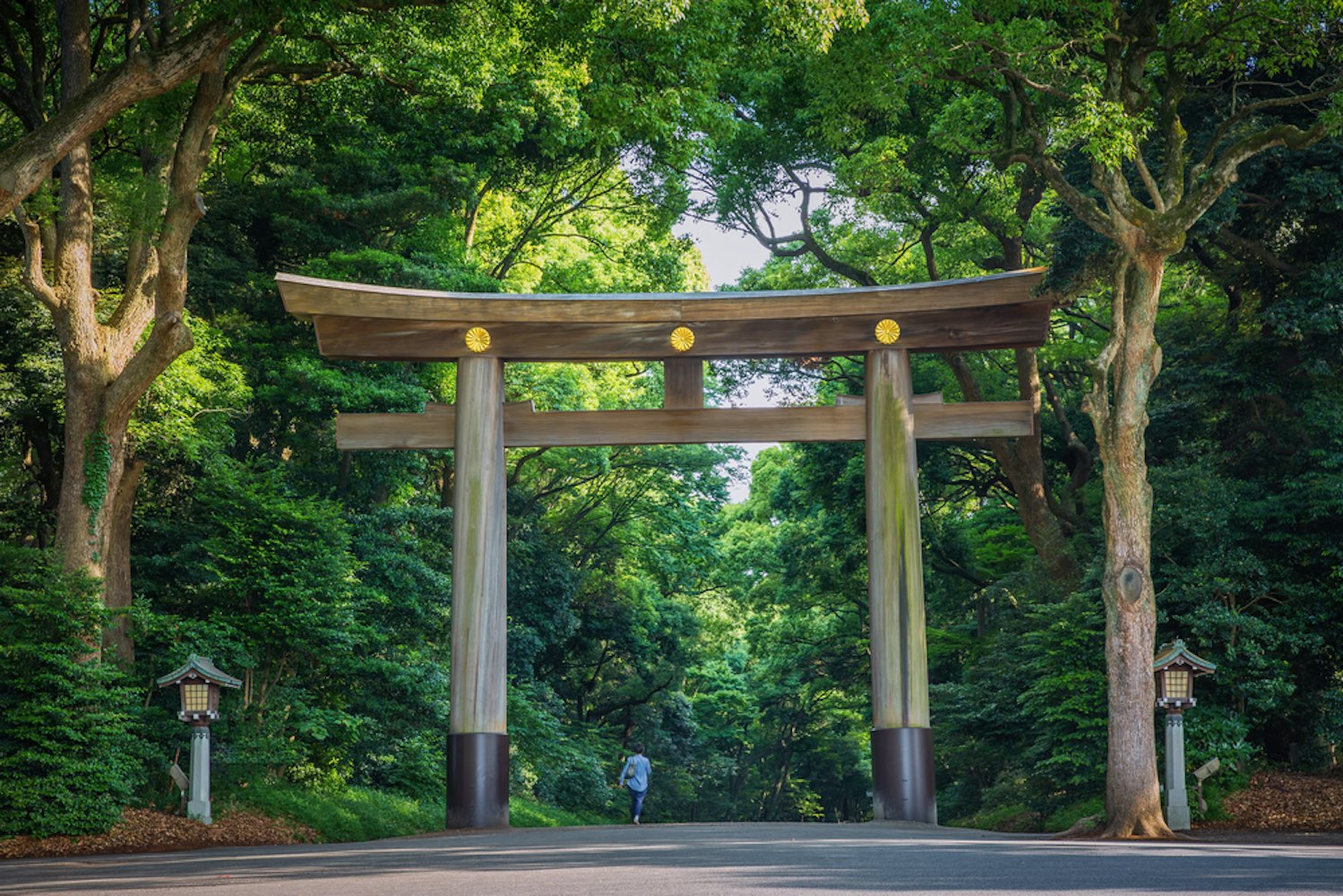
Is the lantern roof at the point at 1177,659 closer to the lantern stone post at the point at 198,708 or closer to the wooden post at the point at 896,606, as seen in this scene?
the wooden post at the point at 896,606

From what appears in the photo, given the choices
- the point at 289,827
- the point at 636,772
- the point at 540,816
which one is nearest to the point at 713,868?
the point at 289,827

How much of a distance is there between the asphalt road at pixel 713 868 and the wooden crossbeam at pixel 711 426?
4.13 metres

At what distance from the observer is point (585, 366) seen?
25.1 m

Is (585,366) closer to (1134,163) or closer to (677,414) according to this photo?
(677,414)

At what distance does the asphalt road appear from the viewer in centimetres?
583

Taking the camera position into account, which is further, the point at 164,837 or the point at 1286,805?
the point at 1286,805

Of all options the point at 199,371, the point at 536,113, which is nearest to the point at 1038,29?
the point at 536,113

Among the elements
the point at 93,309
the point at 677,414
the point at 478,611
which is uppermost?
the point at 93,309

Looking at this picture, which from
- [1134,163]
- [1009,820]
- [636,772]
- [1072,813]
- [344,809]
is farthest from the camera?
[1009,820]

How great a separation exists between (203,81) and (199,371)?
150 inches

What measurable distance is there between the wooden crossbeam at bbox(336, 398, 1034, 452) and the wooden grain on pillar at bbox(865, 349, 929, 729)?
26 cm

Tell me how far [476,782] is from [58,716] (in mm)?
3800

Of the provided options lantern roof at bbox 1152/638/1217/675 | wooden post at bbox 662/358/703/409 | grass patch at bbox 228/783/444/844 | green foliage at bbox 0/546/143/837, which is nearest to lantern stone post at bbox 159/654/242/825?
green foliage at bbox 0/546/143/837

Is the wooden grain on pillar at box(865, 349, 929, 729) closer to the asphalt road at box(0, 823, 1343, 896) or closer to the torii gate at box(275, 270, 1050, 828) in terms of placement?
the torii gate at box(275, 270, 1050, 828)
